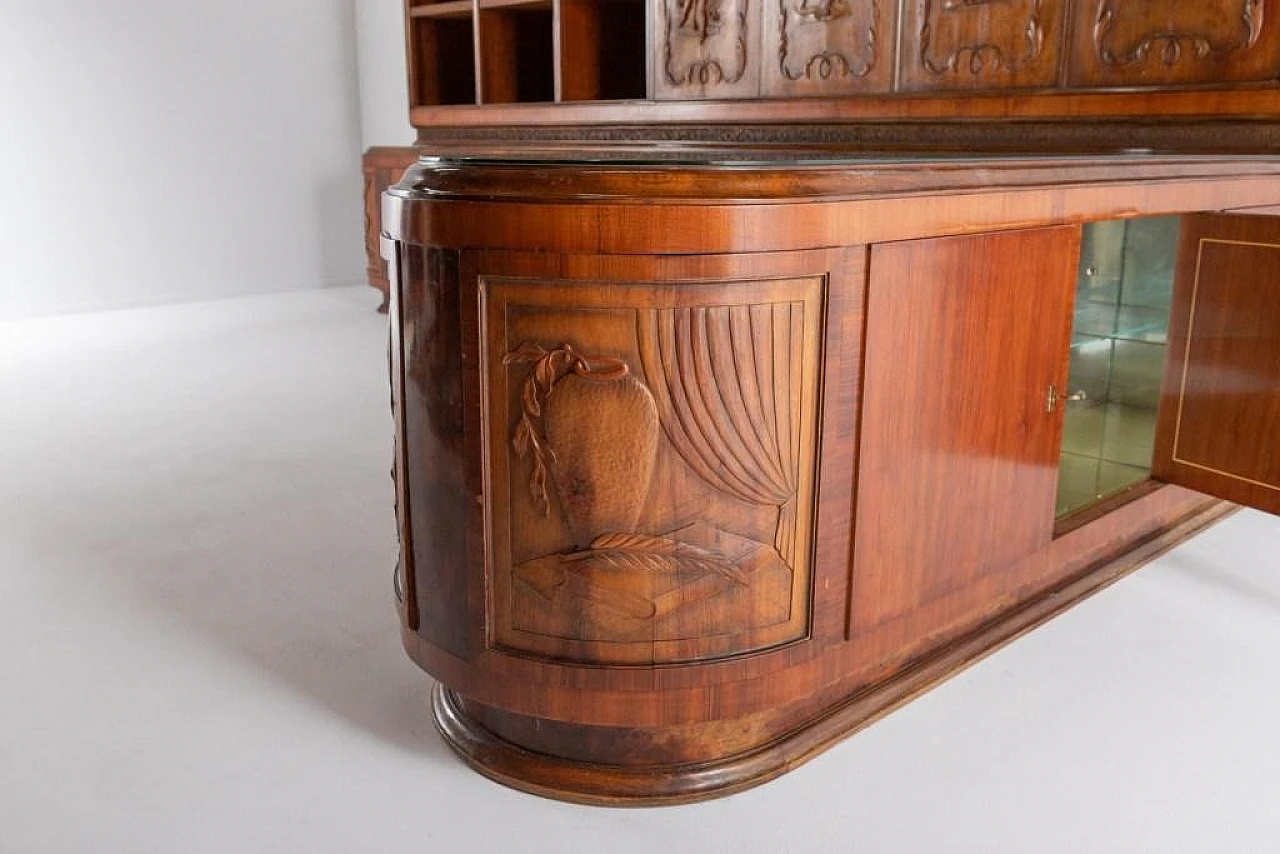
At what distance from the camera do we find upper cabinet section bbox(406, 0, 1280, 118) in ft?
8.93

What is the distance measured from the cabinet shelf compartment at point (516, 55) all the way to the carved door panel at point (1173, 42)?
7.80 feet

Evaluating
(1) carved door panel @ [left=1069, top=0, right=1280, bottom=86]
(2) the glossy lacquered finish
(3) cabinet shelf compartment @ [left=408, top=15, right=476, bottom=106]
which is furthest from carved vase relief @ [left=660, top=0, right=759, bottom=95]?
(2) the glossy lacquered finish

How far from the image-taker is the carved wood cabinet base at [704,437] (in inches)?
59.6

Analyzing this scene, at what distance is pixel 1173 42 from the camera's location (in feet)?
9.02

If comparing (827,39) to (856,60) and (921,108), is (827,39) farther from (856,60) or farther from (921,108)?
(921,108)

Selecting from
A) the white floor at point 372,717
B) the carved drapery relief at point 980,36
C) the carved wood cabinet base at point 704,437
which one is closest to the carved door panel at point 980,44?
the carved drapery relief at point 980,36

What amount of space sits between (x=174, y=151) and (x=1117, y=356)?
5056 mm

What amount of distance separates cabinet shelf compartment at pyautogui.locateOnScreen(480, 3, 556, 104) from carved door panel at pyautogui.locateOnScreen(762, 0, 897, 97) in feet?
4.39

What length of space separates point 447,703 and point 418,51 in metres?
3.98

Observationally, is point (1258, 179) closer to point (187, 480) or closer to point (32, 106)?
point (187, 480)

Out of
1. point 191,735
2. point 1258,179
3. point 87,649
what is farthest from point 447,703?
point 1258,179

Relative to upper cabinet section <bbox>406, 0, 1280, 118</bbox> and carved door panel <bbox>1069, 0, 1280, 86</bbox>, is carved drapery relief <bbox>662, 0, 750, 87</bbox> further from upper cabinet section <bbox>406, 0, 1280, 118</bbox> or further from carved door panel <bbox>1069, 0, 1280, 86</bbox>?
carved door panel <bbox>1069, 0, 1280, 86</bbox>

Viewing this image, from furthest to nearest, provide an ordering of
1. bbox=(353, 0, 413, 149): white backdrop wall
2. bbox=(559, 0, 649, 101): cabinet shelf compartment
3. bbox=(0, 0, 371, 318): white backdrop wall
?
bbox=(353, 0, 413, 149): white backdrop wall < bbox=(0, 0, 371, 318): white backdrop wall < bbox=(559, 0, 649, 101): cabinet shelf compartment

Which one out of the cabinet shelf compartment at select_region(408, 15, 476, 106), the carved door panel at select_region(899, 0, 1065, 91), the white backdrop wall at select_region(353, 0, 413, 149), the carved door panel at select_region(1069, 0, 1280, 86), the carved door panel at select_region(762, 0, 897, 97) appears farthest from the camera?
the white backdrop wall at select_region(353, 0, 413, 149)
